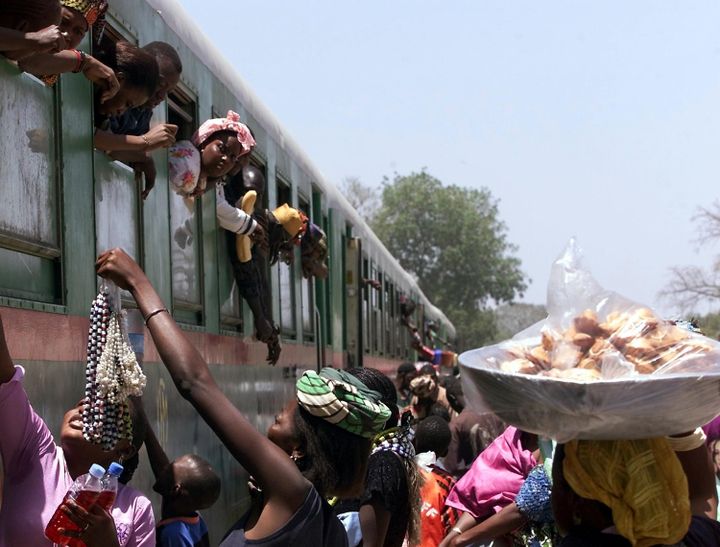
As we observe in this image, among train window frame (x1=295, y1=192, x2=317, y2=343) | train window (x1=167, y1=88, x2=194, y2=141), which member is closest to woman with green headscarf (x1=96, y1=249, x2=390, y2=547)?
train window (x1=167, y1=88, x2=194, y2=141)

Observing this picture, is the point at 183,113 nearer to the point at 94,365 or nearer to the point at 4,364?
the point at 94,365

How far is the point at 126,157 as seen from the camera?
15.8ft

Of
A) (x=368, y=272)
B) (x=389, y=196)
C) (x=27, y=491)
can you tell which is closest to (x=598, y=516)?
(x=27, y=491)

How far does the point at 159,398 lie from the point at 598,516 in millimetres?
3046

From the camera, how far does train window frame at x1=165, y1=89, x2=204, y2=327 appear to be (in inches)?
222

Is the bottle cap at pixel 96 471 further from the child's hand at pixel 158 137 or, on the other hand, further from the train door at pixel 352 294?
the train door at pixel 352 294

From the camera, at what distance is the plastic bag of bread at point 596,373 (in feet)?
7.56

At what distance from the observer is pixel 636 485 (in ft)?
7.79

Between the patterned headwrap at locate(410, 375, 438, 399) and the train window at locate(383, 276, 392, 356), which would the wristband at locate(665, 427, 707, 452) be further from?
the train window at locate(383, 276, 392, 356)

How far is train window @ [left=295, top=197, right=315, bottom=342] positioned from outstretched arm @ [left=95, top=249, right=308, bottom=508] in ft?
22.3

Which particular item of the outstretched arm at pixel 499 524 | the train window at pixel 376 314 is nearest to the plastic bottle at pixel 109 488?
the outstretched arm at pixel 499 524

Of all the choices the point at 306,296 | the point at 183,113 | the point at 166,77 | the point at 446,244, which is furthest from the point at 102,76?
the point at 446,244

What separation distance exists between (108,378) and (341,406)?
0.81 meters

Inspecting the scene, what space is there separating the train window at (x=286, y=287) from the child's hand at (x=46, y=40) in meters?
5.00
